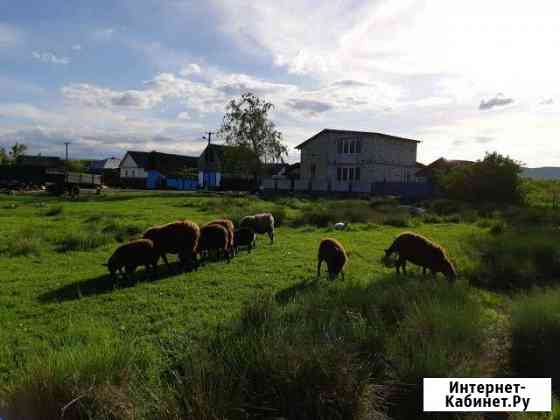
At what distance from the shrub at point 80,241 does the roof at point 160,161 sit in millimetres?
64051

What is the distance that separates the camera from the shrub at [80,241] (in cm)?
1239

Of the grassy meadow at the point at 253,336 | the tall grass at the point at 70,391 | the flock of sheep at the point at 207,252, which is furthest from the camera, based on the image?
the flock of sheep at the point at 207,252

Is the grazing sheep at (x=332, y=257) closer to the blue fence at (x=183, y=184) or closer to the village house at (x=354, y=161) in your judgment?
the village house at (x=354, y=161)

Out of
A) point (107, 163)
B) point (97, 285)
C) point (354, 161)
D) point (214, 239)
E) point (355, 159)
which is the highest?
point (107, 163)

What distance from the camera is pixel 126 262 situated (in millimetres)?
8898

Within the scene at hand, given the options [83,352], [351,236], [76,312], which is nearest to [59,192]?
[351,236]

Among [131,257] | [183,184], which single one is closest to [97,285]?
[131,257]

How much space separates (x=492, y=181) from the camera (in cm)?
3142

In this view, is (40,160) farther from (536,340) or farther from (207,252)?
(536,340)

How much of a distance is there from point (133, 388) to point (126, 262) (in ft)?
17.6

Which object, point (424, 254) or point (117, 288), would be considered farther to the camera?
point (424, 254)

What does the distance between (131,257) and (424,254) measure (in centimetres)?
649

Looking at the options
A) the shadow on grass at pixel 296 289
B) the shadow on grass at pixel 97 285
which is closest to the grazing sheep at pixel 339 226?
the shadow on grass at pixel 296 289

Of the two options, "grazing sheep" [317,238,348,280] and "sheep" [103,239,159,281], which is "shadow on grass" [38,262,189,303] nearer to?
"sheep" [103,239,159,281]
